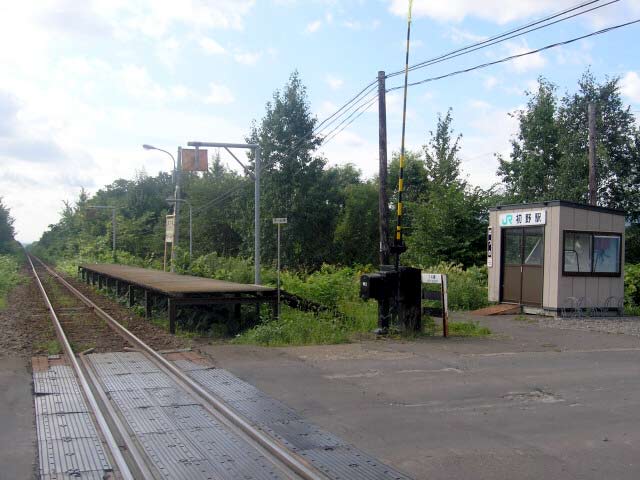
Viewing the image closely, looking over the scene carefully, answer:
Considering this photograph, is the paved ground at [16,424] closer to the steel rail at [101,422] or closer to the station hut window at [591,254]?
the steel rail at [101,422]

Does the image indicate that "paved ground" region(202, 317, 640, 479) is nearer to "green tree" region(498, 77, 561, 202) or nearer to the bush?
the bush

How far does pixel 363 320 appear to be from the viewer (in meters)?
13.8

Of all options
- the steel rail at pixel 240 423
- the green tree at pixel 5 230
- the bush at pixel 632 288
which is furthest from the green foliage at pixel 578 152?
the green tree at pixel 5 230

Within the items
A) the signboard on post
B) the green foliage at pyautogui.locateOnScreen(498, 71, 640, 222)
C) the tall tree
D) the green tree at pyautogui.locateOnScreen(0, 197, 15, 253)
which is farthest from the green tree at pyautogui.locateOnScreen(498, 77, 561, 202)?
the green tree at pyautogui.locateOnScreen(0, 197, 15, 253)

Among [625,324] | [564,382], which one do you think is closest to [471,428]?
[564,382]

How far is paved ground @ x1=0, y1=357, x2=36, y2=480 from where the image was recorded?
509 centimetres

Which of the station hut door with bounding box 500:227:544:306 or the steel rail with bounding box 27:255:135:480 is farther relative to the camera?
the station hut door with bounding box 500:227:544:306

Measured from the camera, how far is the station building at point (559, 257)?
53.7ft

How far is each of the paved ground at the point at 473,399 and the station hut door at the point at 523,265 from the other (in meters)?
4.54

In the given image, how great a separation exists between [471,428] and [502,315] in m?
11.4

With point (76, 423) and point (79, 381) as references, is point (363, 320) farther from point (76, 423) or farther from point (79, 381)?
point (76, 423)

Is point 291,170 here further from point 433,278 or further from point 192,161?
point 433,278

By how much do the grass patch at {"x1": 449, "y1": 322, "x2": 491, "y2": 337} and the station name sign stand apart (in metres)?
4.32

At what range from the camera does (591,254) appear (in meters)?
17.0
